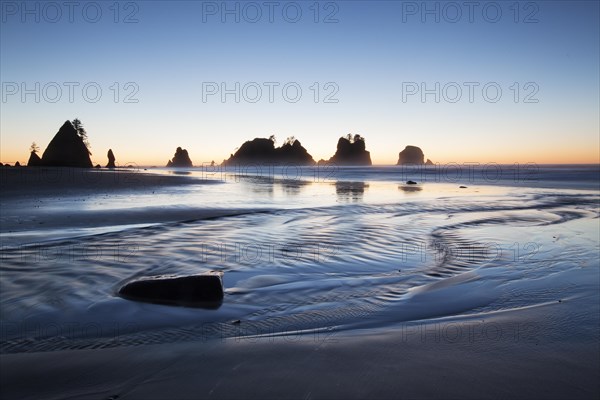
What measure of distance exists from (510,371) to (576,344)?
3.30 ft

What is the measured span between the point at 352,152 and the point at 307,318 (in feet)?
624

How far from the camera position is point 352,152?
19088cm

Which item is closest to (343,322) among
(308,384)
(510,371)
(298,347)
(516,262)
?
(298,347)

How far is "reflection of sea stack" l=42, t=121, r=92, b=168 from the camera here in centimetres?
7725

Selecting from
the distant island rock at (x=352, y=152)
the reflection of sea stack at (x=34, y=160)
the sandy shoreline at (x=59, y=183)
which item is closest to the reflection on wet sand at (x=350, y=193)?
the sandy shoreline at (x=59, y=183)

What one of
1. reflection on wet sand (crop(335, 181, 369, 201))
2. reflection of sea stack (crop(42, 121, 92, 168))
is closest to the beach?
reflection on wet sand (crop(335, 181, 369, 201))

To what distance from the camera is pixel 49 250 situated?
6.93 m

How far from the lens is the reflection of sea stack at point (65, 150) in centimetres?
7725

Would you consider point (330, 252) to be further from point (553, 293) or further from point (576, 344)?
point (576, 344)

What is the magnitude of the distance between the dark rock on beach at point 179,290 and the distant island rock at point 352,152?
614ft

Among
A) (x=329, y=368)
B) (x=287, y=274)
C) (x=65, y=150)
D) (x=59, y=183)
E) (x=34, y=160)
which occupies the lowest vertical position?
(x=329, y=368)

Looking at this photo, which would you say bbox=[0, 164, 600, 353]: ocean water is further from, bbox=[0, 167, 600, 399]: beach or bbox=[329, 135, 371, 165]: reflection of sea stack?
bbox=[329, 135, 371, 165]: reflection of sea stack

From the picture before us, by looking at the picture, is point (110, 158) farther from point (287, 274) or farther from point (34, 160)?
point (287, 274)

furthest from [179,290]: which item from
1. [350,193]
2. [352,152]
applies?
[352,152]
